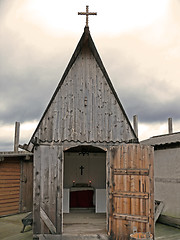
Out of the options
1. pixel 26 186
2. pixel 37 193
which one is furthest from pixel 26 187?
pixel 37 193

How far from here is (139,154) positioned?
313 inches

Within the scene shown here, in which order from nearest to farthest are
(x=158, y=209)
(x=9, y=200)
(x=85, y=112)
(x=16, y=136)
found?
(x=85, y=112) < (x=158, y=209) < (x=9, y=200) < (x=16, y=136)

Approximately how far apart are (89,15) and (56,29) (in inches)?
93.8

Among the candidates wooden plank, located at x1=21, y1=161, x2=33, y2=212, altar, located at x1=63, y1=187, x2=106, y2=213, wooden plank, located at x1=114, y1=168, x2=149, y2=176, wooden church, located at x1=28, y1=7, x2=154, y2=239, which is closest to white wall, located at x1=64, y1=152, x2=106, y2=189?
altar, located at x1=63, y1=187, x2=106, y2=213

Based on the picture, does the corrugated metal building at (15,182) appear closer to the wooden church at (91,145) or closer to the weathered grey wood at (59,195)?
the wooden church at (91,145)

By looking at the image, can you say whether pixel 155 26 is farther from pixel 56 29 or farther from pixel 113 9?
pixel 56 29

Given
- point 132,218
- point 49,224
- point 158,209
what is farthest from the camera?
point 158,209

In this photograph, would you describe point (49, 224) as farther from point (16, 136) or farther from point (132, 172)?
point (16, 136)

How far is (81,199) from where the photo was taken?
1299 centimetres

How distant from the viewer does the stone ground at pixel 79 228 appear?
8.64 meters

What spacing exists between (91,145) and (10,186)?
7.06m

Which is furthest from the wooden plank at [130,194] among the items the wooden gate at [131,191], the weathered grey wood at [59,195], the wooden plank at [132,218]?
the weathered grey wood at [59,195]

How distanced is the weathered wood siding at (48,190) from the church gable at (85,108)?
0.56 metres

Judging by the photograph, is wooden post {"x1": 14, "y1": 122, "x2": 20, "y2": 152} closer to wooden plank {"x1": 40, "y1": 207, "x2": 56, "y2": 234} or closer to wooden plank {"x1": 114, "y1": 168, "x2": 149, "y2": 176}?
wooden plank {"x1": 40, "y1": 207, "x2": 56, "y2": 234}
